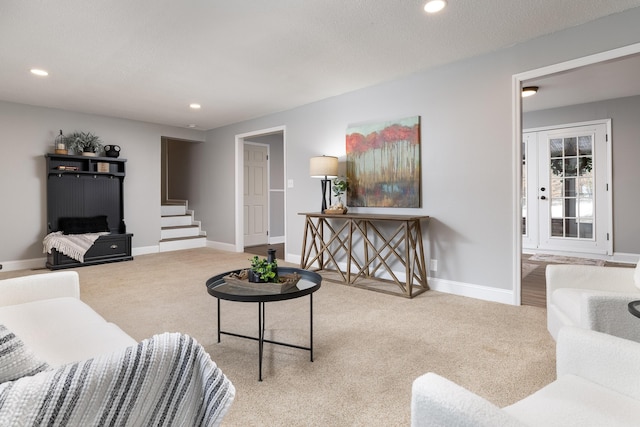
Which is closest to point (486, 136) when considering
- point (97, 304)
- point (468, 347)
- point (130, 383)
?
point (468, 347)

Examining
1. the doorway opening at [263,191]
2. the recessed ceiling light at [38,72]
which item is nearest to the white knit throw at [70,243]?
the recessed ceiling light at [38,72]

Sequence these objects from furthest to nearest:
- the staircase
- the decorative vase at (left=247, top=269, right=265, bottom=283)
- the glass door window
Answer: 1. the staircase
2. the glass door window
3. the decorative vase at (left=247, top=269, right=265, bottom=283)

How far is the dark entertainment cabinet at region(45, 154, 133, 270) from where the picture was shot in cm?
503

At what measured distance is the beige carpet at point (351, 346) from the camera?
1.66 m

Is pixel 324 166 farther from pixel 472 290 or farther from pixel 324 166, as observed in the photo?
pixel 472 290

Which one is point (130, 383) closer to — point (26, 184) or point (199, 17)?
point (199, 17)

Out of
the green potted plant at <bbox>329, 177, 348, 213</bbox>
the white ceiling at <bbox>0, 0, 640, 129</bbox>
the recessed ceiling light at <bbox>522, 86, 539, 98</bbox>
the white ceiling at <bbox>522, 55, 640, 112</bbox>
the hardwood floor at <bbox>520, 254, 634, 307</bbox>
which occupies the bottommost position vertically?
the hardwood floor at <bbox>520, 254, 634, 307</bbox>

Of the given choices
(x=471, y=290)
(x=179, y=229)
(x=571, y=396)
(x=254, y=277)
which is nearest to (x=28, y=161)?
(x=179, y=229)

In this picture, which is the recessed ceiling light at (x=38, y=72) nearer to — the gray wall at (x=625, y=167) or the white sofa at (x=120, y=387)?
the white sofa at (x=120, y=387)

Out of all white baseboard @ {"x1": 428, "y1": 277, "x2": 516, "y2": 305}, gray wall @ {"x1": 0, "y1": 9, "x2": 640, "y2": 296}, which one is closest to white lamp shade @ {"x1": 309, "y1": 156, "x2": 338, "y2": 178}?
gray wall @ {"x1": 0, "y1": 9, "x2": 640, "y2": 296}

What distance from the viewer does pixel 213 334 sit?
2.51 m

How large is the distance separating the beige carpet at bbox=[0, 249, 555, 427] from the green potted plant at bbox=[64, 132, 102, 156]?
2.44 meters

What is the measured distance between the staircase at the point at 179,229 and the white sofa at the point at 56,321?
14.6ft

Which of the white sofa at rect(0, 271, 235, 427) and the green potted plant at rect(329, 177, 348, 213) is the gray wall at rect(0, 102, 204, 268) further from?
the white sofa at rect(0, 271, 235, 427)
